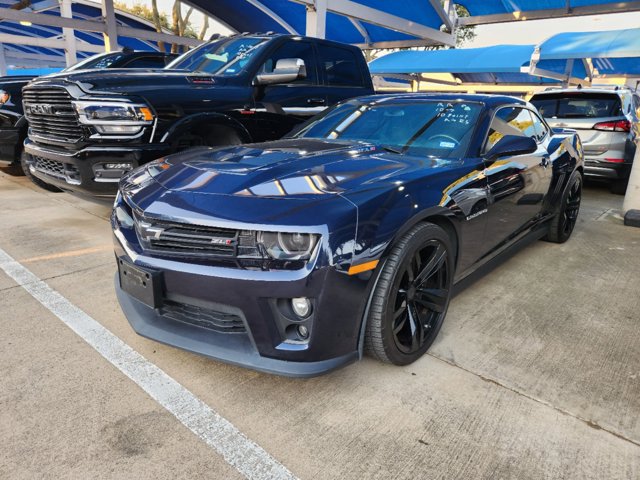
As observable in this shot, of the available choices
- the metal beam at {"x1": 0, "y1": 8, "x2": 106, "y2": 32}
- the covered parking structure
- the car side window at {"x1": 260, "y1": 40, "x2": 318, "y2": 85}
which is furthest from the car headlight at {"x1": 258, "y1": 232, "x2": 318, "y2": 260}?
the covered parking structure

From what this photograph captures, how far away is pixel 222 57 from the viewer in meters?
4.77

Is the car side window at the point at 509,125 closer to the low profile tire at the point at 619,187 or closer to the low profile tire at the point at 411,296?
the low profile tire at the point at 411,296

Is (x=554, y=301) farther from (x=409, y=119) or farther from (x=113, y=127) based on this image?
(x=113, y=127)

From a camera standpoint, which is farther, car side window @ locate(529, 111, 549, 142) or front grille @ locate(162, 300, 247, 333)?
car side window @ locate(529, 111, 549, 142)

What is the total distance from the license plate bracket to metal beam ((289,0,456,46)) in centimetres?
749

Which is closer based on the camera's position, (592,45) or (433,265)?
(433,265)

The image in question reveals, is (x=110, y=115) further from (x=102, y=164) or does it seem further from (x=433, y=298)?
(x=433, y=298)

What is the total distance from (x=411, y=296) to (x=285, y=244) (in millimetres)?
782

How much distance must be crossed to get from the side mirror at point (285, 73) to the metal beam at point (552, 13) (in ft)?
32.0

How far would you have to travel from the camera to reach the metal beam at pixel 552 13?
33.7 ft

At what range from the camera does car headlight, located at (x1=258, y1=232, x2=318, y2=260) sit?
179 centimetres

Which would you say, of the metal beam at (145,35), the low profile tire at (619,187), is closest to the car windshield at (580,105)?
the low profile tire at (619,187)

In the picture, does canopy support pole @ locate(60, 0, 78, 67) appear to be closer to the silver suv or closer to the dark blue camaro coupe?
the silver suv

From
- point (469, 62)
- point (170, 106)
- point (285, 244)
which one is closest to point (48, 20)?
point (170, 106)
